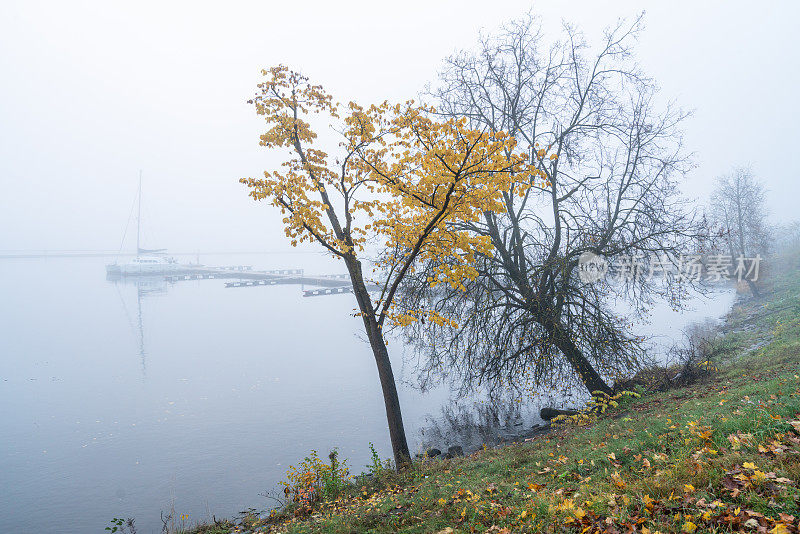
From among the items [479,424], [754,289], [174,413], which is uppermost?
[174,413]

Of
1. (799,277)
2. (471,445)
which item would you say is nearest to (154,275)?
(471,445)

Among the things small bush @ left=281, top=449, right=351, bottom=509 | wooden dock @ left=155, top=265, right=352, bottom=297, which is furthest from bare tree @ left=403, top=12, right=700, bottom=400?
wooden dock @ left=155, top=265, right=352, bottom=297

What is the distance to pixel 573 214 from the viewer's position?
12.3m

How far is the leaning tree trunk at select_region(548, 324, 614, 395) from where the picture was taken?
10992mm

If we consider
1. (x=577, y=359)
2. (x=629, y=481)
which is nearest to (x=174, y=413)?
(x=577, y=359)

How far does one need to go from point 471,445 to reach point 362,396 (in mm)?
7745

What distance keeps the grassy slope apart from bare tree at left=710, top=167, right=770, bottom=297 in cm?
2896

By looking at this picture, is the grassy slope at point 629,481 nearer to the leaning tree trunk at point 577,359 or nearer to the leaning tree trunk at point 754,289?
the leaning tree trunk at point 577,359

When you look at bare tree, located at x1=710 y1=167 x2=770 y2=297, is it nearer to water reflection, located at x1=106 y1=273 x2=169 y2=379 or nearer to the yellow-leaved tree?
the yellow-leaved tree

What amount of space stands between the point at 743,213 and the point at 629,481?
38.7 meters

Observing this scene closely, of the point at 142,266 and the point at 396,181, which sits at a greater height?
the point at 142,266

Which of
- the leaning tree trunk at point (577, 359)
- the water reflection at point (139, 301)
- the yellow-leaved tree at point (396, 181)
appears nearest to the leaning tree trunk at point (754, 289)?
the leaning tree trunk at point (577, 359)

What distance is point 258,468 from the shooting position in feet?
41.5

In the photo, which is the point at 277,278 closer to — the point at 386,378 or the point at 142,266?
the point at 142,266
